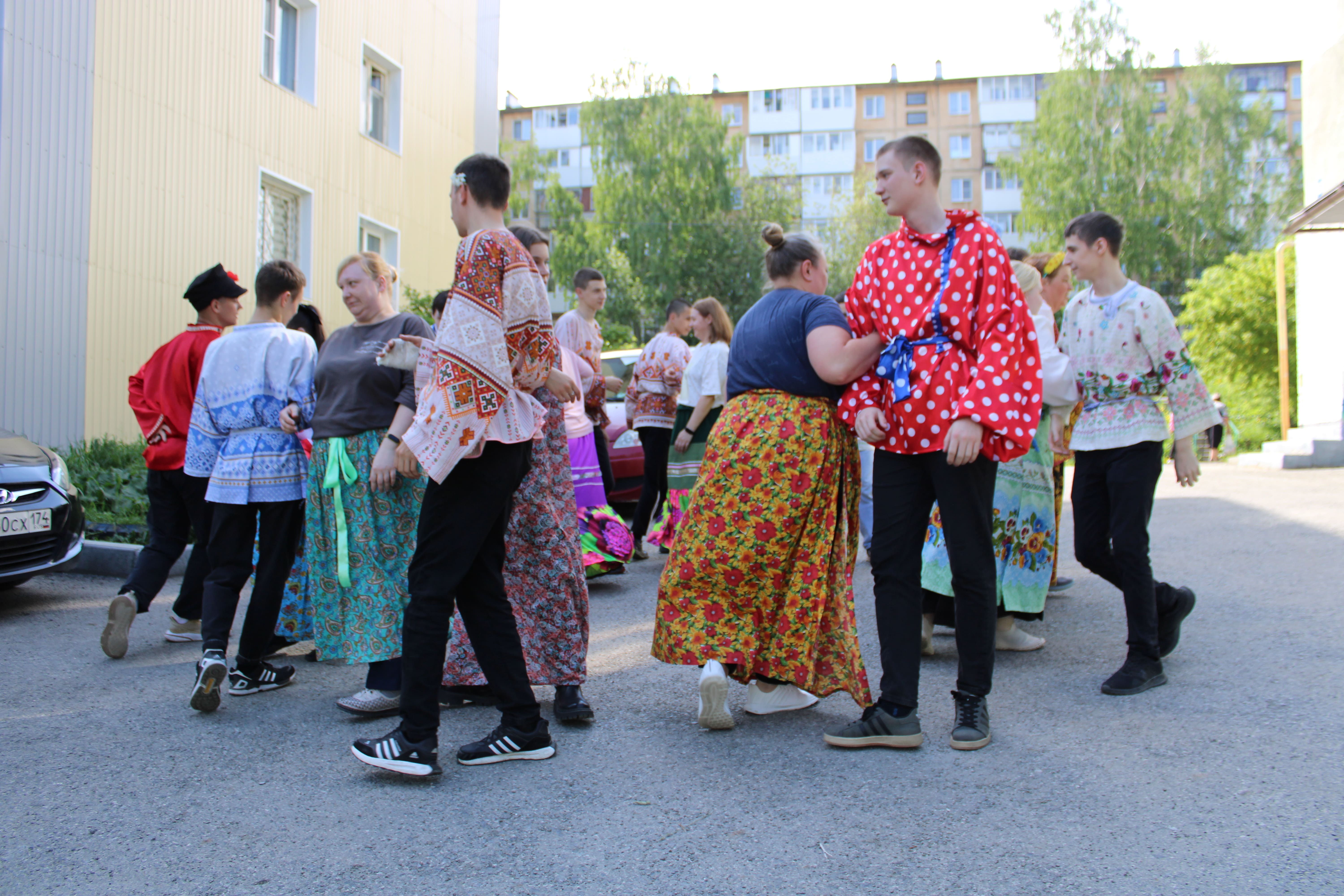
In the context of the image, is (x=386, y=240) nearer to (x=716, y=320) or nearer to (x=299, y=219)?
(x=299, y=219)

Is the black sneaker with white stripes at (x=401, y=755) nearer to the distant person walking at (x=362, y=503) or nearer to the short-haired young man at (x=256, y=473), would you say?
the distant person walking at (x=362, y=503)

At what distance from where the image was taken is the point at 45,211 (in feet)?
31.5

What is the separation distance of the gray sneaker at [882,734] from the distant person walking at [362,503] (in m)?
1.60

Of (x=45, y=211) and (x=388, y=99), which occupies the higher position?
(x=388, y=99)

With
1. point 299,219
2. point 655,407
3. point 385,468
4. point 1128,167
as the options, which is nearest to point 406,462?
point 385,468

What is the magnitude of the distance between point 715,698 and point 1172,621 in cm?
202

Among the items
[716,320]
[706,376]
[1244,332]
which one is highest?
[1244,332]

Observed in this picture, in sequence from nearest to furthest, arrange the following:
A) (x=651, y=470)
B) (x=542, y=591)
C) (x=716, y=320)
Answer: (x=542, y=591) → (x=716, y=320) → (x=651, y=470)

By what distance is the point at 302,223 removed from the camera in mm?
13648

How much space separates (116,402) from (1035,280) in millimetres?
9413

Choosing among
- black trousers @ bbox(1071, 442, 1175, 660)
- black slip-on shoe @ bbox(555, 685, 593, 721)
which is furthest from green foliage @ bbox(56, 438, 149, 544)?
black trousers @ bbox(1071, 442, 1175, 660)

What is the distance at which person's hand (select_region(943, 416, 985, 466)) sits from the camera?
3.17 meters

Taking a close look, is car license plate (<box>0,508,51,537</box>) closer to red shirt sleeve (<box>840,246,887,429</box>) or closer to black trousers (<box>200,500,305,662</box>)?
black trousers (<box>200,500,305,662</box>)

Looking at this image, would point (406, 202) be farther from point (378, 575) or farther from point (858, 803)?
point (858, 803)
